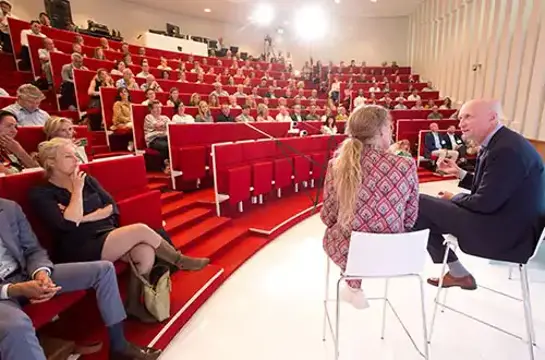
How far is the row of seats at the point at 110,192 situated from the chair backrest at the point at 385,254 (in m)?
1.21

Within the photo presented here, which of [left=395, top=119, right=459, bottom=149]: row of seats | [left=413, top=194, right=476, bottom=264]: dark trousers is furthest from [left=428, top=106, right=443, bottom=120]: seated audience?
[left=413, top=194, right=476, bottom=264]: dark trousers

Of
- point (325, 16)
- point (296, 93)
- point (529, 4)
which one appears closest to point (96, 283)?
point (529, 4)

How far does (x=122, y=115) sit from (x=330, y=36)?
11090mm

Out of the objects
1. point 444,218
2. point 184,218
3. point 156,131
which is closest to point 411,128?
point 156,131

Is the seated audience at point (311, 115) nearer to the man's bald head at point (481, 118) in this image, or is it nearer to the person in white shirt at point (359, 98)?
Result: the person in white shirt at point (359, 98)

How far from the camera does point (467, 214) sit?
1562mm

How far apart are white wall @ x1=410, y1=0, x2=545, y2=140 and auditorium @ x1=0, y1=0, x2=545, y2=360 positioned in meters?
0.08

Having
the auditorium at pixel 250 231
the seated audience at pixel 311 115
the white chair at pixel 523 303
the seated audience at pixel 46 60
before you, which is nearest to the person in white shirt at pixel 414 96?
the seated audience at pixel 311 115

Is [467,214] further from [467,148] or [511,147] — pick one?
[467,148]

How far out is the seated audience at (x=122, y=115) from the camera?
13.2ft

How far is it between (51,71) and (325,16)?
33.8 ft

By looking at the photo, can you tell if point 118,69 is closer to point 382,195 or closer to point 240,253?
point 240,253

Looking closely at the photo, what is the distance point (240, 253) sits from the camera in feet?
9.05

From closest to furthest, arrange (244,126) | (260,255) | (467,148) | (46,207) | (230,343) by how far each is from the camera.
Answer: (46,207) → (230,343) → (260,255) → (244,126) → (467,148)
